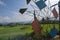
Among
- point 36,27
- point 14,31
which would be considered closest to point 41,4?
point 36,27

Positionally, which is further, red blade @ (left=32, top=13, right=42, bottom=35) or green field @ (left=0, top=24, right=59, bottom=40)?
red blade @ (left=32, top=13, right=42, bottom=35)

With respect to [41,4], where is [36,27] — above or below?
below

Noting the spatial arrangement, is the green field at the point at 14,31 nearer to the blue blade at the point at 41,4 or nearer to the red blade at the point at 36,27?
the red blade at the point at 36,27

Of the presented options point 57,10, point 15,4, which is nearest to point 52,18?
point 57,10

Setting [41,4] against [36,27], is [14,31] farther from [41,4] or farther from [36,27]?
[41,4]

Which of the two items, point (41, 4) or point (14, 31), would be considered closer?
point (14, 31)

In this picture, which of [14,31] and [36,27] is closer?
[14,31]

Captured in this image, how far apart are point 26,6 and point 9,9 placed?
183mm

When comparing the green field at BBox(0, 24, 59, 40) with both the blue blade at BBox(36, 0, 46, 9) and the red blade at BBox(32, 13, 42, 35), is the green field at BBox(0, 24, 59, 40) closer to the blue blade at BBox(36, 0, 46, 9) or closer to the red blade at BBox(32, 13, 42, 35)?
the red blade at BBox(32, 13, 42, 35)

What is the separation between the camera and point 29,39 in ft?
5.58

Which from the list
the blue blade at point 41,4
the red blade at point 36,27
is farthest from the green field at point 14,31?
the blue blade at point 41,4

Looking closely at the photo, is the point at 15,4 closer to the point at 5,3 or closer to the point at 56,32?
the point at 5,3

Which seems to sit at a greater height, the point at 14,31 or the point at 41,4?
the point at 41,4

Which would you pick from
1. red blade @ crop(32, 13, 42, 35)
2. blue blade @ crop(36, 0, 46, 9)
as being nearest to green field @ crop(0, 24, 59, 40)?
red blade @ crop(32, 13, 42, 35)
